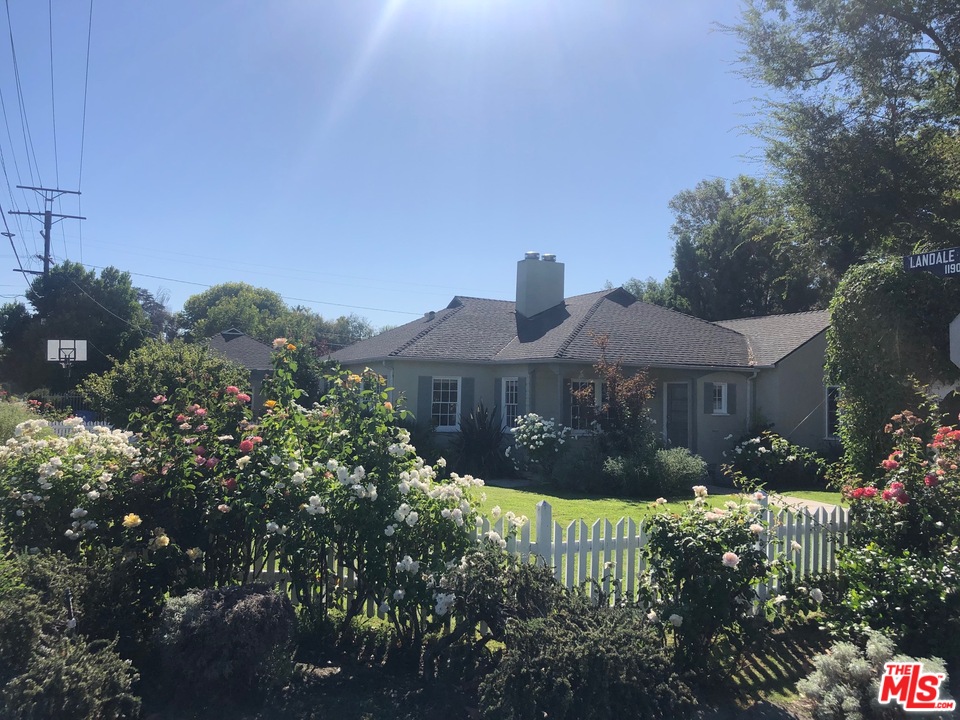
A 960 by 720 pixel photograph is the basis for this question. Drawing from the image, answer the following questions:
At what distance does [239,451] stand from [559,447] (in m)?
11.3

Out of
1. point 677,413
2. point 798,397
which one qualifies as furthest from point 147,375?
point 798,397

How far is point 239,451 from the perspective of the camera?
535 cm

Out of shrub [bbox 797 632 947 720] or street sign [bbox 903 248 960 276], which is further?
street sign [bbox 903 248 960 276]

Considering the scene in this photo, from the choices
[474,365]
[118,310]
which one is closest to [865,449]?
[474,365]

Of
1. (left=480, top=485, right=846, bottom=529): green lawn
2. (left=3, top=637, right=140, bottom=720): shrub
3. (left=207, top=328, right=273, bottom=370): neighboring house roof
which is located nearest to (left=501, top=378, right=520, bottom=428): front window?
(left=480, top=485, right=846, bottom=529): green lawn

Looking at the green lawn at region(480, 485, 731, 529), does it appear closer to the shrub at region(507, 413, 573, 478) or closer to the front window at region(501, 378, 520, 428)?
the shrub at region(507, 413, 573, 478)

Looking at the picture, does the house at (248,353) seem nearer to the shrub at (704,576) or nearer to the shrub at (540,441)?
the shrub at (540,441)

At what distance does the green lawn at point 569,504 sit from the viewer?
37.1ft

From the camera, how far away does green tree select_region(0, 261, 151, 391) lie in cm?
3497

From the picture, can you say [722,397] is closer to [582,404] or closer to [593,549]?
[582,404]

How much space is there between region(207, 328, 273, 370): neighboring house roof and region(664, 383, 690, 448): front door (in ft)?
49.7

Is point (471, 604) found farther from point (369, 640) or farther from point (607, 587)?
point (607, 587)

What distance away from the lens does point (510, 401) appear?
19078mm

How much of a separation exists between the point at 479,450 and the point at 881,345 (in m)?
9.93
